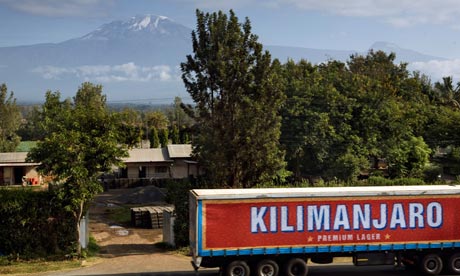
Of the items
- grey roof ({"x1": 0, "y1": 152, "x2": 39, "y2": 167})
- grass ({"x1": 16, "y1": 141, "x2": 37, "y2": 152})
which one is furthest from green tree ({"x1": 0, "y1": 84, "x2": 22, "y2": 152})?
grey roof ({"x1": 0, "y1": 152, "x2": 39, "y2": 167})

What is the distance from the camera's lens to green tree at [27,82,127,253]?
23.3 meters

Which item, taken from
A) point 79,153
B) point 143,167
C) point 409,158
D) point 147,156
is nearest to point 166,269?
point 79,153

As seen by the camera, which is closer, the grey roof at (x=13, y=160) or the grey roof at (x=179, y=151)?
the grey roof at (x=13, y=160)

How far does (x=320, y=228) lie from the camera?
19.4m

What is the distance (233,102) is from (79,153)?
808cm

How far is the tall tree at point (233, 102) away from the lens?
26.3 m

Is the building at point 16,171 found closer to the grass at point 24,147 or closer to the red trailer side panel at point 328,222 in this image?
the grass at point 24,147

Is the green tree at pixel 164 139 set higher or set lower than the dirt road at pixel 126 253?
higher

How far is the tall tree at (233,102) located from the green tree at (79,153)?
4.71 metres

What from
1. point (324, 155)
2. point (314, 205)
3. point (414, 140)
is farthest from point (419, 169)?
point (314, 205)

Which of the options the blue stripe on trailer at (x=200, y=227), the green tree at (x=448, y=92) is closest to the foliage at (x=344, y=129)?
the green tree at (x=448, y=92)

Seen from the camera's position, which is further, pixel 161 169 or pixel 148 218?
pixel 161 169

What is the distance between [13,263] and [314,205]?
13.6 m

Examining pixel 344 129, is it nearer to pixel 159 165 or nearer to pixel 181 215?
pixel 159 165
